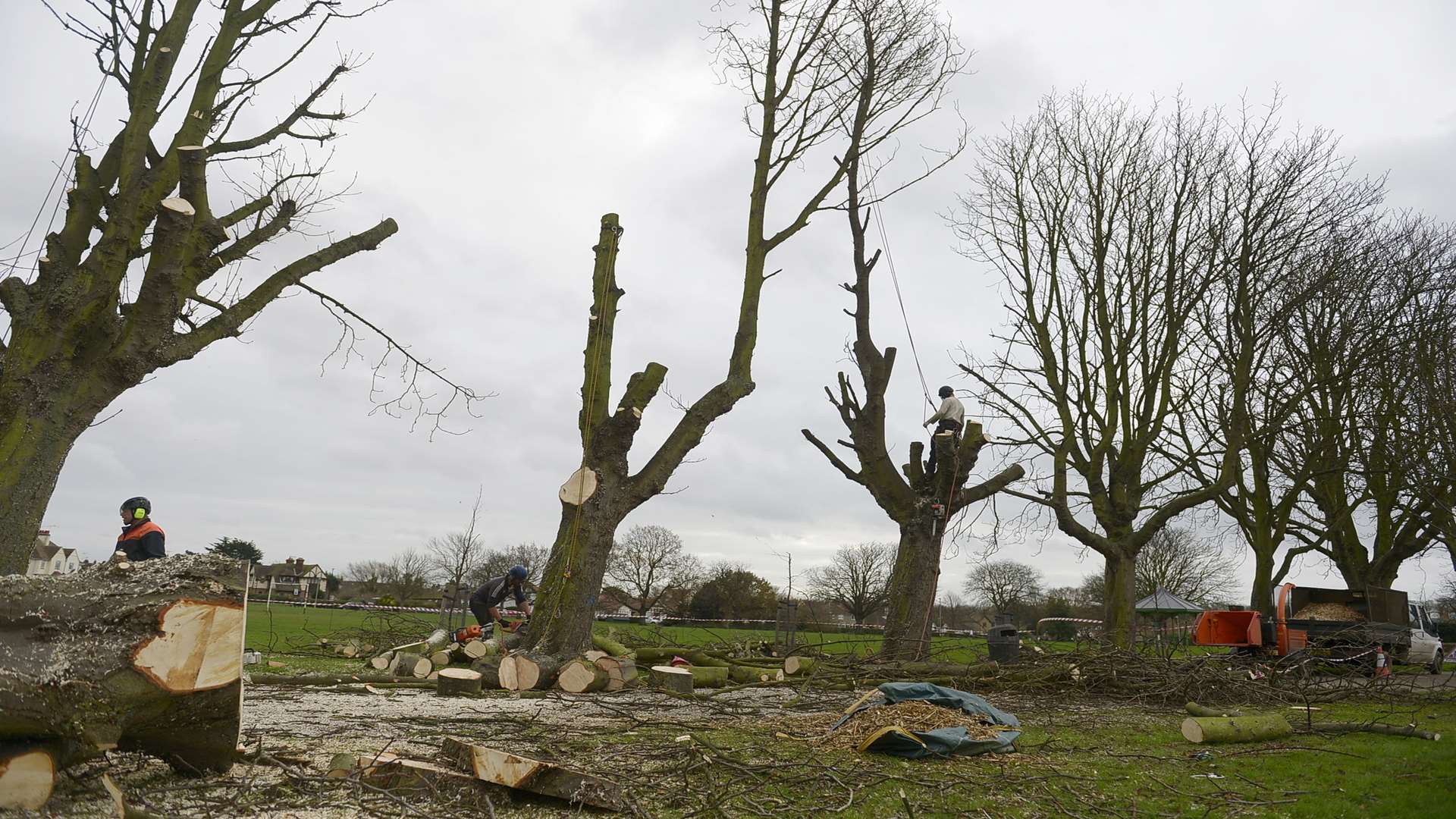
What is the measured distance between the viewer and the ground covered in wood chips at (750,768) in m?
3.59

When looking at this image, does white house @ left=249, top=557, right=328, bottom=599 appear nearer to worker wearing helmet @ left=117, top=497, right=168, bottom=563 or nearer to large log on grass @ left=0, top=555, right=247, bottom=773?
worker wearing helmet @ left=117, top=497, right=168, bottom=563

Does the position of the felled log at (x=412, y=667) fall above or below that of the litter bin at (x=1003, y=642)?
below

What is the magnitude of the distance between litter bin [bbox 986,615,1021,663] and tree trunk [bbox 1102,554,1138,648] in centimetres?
353

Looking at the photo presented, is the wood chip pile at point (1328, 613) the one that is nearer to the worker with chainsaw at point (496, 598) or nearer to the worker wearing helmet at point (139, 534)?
the worker with chainsaw at point (496, 598)

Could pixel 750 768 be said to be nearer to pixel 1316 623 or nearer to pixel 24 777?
pixel 24 777

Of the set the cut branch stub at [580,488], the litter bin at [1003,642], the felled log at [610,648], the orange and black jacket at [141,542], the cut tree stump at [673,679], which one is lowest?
the cut tree stump at [673,679]

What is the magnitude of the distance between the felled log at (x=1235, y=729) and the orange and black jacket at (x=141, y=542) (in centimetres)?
749

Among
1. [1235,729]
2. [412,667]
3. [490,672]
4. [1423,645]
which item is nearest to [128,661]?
[490,672]

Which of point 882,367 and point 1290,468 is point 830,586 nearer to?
point 1290,468

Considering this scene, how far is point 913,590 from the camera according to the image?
11.5 metres

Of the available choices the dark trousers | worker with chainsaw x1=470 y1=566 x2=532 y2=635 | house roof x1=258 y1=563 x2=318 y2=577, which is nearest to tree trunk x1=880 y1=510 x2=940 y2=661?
the dark trousers

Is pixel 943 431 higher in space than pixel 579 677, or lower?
higher

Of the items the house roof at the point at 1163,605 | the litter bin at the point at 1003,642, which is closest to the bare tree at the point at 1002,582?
the house roof at the point at 1163,605

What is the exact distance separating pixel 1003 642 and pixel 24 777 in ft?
33.2
